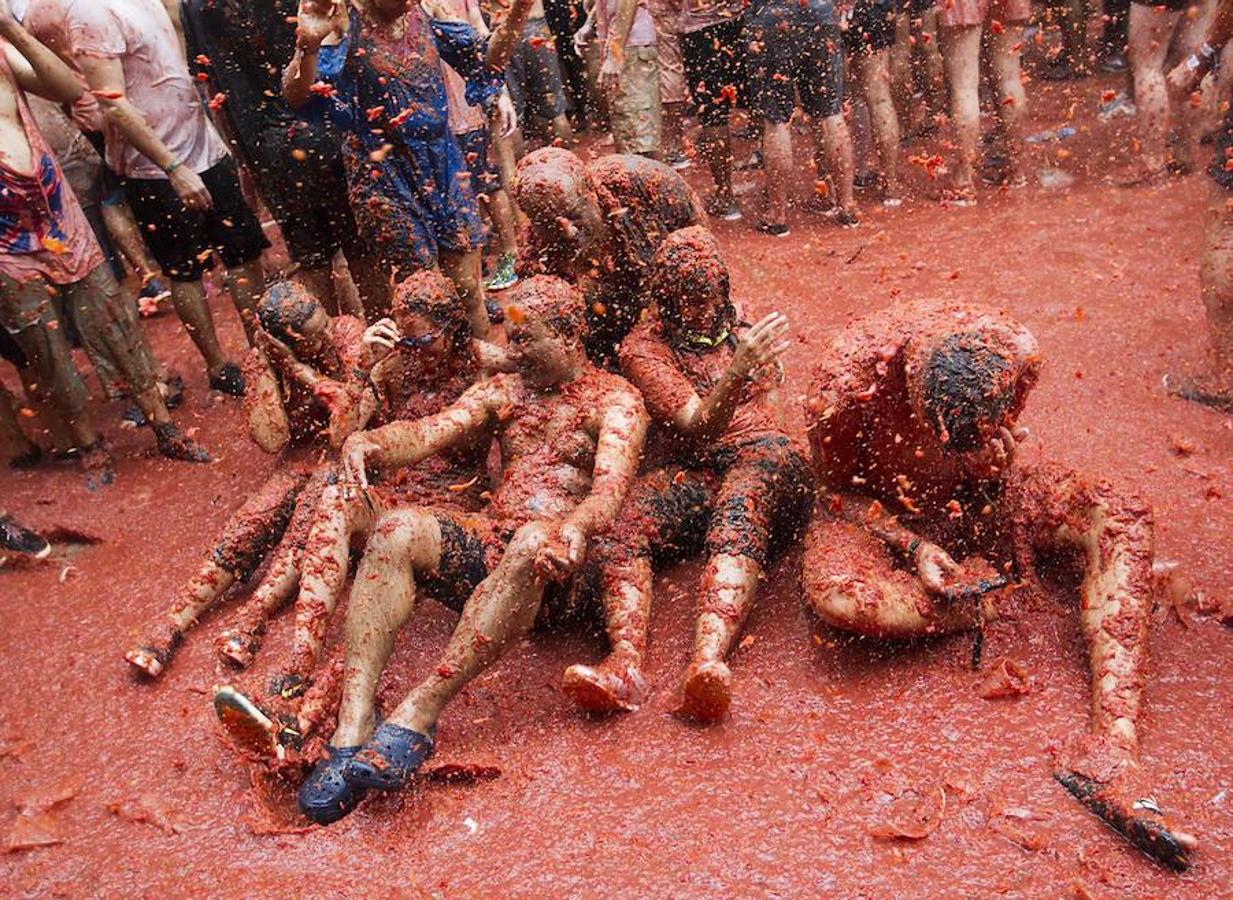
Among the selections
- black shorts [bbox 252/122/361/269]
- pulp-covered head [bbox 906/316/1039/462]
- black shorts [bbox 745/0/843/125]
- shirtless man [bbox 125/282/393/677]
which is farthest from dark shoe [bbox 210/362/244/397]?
pulp-covered head [bbox 906/316/1039/462]

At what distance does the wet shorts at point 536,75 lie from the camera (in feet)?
24.4

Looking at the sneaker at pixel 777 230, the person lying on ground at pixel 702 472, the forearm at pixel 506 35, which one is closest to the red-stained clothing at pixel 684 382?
the person lying on ground at pixel 702 472

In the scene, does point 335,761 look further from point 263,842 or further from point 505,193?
point 505,193

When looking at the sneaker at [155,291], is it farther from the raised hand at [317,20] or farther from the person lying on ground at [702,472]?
the person lying on ground at [702,472]

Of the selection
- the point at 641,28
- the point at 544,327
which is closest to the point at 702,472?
the point at 544,327

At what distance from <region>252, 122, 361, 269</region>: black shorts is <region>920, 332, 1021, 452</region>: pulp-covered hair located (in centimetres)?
328

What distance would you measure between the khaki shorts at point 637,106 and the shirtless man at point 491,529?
296cm

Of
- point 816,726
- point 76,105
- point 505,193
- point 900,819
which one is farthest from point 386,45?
point 900,819

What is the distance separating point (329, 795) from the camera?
107 inches

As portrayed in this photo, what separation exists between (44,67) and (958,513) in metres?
4.55

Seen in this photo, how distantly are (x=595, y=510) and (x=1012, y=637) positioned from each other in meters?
1.32

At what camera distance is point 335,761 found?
9.17ft

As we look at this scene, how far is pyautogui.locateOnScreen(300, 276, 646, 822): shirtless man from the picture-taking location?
2.81m

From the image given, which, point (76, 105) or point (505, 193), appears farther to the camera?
point (505, 193)
